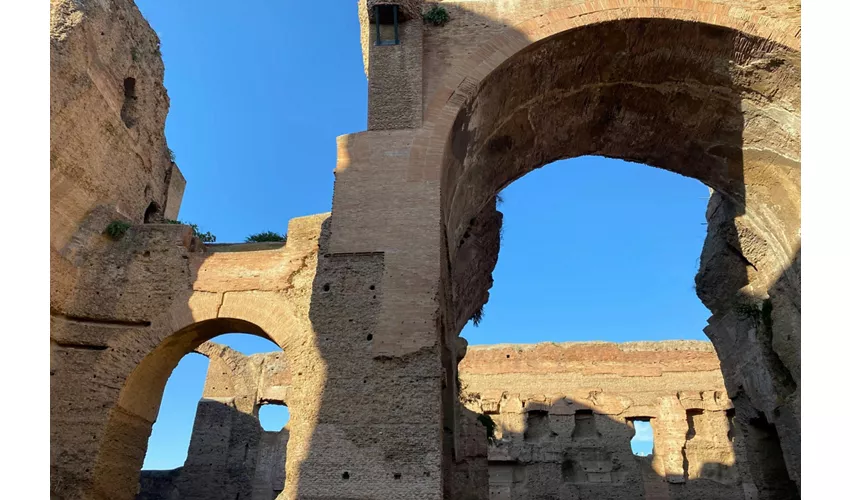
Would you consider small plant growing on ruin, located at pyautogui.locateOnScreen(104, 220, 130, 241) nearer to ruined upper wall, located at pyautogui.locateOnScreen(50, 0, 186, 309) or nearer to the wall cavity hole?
ruined upper wall, located at pyautogui.locateOnScreen(50, 0, 186, 309)

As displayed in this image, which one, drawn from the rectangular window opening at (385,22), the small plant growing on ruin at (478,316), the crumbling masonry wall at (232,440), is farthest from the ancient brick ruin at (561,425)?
the rectangular window opening at (385,22)

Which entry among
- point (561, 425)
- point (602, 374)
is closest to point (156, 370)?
point (561, 425)

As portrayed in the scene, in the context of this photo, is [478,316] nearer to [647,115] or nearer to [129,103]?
[647,115]

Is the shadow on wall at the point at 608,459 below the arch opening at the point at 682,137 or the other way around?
below

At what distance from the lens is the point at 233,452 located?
41.9 ft

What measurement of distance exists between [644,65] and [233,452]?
1048 centimetres

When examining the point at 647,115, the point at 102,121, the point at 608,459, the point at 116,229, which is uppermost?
the point at 647,115

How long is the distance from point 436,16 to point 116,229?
4.63m

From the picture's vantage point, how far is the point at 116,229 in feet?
25.1

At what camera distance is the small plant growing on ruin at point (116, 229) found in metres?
7.62

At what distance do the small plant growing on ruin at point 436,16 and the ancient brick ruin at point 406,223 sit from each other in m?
0.06

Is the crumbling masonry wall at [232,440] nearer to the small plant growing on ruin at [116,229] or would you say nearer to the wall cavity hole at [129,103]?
the small plant growing on ruin at [116,229]

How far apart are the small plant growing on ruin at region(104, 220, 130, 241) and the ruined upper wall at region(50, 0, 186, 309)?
0.20 metres

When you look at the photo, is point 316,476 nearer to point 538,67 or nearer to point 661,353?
point 538,67
